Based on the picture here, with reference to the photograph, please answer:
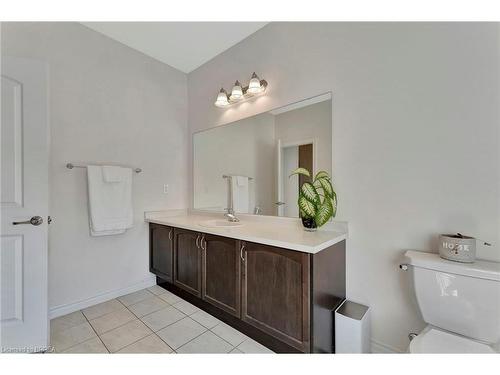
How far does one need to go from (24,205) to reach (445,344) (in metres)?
2.38

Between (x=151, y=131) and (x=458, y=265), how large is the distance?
266 centimetres

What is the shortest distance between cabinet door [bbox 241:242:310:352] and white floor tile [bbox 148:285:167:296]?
1200 millimetres

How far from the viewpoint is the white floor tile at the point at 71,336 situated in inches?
56.9

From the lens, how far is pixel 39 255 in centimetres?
137

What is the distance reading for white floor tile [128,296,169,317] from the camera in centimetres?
187

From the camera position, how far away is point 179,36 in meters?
2.06

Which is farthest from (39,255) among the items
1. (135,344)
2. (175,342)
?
(175,342)

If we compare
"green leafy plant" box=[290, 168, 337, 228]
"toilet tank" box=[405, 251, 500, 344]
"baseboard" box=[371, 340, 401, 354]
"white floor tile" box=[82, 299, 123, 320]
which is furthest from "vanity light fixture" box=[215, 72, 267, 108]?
"white floor tile" box=[82, 299, 123, 320]

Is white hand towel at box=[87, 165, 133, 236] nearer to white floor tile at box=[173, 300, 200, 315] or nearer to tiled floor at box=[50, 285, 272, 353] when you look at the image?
tiled floor at box=[50, 285, 272, 353]

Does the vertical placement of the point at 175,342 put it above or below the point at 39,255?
below
